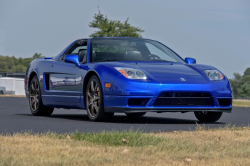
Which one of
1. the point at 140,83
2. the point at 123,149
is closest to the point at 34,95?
the point at 140,83

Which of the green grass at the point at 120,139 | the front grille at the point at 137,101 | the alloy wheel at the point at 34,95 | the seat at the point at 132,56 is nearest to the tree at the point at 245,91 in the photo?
the alloy wheel at the point at 34,95

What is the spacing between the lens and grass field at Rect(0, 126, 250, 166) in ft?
12.7

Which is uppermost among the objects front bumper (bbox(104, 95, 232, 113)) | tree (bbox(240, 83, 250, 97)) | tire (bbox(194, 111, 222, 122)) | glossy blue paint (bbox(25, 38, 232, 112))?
glossy blue paint (bbox(25, 38, 232, 112))

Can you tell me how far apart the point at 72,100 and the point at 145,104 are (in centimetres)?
171

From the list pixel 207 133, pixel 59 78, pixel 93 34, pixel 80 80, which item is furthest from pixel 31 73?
pixel 93 34

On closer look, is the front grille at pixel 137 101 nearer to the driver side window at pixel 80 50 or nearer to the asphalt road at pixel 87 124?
the asphalt road at pixel 87 124

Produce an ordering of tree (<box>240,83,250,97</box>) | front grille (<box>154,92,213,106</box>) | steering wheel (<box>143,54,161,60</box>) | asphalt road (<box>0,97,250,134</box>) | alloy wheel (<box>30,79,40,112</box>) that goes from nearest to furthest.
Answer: asphalt road (<box>0,97,250,134</box>) → front grille (<box>154,92,213,106</box>) → steering wheel (<box>143,54,161,60</box>) → alloy wheel (<box>30,79,40,112</box>) → tree (<box>240,83,250,97</box>)

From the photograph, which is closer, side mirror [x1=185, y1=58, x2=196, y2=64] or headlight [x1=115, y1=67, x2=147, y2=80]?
headlight [x1=115, y1=67, x2=147, y2=80]

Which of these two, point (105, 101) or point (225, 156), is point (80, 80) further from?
point (225, 156)

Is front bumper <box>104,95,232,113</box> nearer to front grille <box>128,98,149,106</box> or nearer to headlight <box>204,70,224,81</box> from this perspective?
front grille <box>128,98,149,106</box>

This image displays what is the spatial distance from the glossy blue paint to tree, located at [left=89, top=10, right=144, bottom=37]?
34408mm

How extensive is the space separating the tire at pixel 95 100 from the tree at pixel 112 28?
35.0 metres

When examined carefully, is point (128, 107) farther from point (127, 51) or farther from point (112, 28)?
point (112, 28)

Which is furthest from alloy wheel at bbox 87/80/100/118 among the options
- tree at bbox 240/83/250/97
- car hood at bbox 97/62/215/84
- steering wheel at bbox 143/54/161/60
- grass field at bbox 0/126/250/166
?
tree at bbox 240/83/250/97
